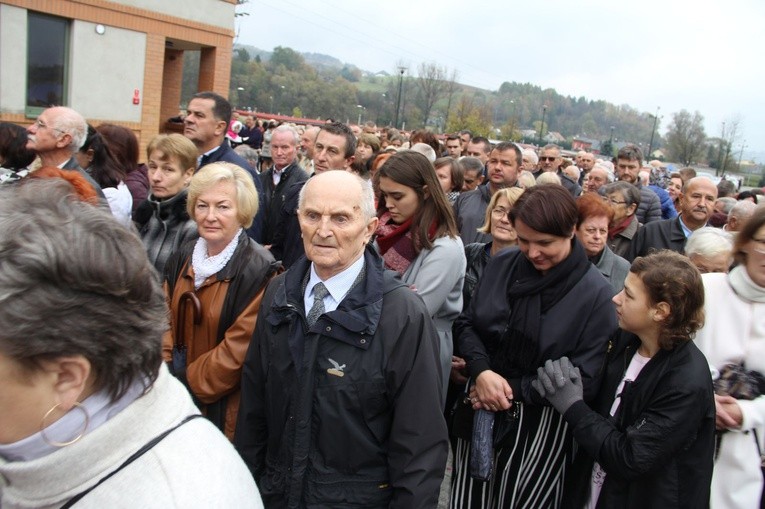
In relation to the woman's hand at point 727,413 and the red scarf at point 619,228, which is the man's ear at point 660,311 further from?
the red scarf at point 619,228

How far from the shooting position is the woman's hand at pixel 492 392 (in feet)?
10.1

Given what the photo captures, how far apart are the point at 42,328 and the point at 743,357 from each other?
3.00m

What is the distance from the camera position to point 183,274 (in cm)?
330

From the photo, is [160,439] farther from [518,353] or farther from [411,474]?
[518,353]

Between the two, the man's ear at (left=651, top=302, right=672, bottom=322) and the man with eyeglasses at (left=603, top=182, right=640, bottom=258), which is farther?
the man with eyeglasses at (left=603, top=182, right=640, bottom=258)

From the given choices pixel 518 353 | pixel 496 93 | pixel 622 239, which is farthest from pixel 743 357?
pixel 496 93

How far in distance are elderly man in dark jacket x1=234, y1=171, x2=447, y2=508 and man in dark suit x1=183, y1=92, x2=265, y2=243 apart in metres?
3.37

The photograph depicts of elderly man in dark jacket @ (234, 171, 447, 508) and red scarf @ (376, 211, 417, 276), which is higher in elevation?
red scarf @ (376, 211, 417, 276)

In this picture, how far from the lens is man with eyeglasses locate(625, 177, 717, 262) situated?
5797mm

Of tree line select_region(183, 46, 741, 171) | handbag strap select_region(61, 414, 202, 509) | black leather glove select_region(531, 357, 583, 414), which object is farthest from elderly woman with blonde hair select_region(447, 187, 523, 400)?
tree line select_region(183, 46, 741, 171)

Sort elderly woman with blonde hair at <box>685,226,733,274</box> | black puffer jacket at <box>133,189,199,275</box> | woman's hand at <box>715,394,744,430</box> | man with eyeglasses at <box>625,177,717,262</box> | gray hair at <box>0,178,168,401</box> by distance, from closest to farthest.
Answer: gray hair at <box>0,178,168,401</box>, woman's hand at <box>715,394,744,430</box>, black puffer jacket at <box>133,189,199,275</box>, elderly woman with blonde hair at <box>685,226,733,274</box>, man with eyeglasses at <box>625,177,717,262</box>

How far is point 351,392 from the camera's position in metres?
2.26

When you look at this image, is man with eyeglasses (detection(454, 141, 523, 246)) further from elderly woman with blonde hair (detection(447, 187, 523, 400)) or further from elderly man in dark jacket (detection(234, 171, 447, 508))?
elderly man in dark jacket (detection(234, 171, 447, 508))

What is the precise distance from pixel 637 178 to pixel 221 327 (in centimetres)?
736
